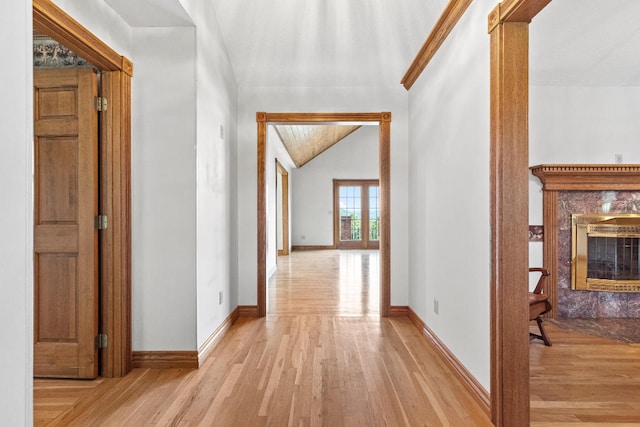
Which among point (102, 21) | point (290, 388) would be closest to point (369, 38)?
point (102, 21)

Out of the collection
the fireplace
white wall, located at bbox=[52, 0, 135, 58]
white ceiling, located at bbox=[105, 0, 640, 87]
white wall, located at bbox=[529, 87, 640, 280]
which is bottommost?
the fireplace

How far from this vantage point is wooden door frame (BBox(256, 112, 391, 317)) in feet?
13.2

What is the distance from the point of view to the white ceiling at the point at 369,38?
9.48ft

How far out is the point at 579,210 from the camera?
398cm

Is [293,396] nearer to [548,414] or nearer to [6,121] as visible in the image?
[548,414]

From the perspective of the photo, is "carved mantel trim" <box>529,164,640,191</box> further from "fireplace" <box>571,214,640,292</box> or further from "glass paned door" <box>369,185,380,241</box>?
"glass paned door" <box>369,185,380,241</box>

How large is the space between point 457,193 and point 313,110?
6.81 ft

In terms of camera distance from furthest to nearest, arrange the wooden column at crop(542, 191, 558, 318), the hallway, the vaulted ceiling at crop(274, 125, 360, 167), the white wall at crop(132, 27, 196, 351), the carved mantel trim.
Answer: the vaulted ceiling at crop(274, 125, 360, 167)
the wooden column at crop(542, 191, 558, 318)
the carved mantel trim
the white wall at crop(132, 27, 196, 351)
the hallway

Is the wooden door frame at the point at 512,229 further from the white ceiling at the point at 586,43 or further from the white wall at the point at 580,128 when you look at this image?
the white wall at the point at 580,128

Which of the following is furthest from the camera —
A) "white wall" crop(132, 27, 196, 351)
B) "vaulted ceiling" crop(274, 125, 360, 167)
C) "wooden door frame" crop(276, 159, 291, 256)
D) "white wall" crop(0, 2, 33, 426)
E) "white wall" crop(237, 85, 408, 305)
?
"wooden door frame" crop(276, 159, 291, 256)

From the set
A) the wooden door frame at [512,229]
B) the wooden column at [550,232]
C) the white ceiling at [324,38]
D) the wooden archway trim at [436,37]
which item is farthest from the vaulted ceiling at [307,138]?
the wooden door frame at [512,229]

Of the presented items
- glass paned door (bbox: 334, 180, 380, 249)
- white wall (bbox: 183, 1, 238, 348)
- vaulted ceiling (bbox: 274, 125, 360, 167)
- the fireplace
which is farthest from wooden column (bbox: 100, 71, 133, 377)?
glass paned door (bbox: 334, 180, 380, 249)

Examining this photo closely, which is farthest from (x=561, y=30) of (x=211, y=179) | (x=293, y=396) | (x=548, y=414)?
(x=293, y=396)

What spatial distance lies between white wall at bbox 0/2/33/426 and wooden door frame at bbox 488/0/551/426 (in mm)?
1958
